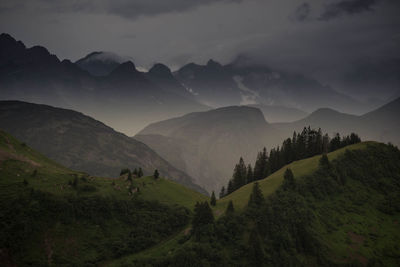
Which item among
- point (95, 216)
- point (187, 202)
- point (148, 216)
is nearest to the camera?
point (95, 216)

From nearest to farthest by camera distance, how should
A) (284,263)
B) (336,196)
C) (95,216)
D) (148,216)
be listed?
(284,263) → (95,216) → (148,216) → (336,196)

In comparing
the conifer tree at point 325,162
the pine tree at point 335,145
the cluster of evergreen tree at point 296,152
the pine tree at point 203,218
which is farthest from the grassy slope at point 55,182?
the pine tree at point 335,145

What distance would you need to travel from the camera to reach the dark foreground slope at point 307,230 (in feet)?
227

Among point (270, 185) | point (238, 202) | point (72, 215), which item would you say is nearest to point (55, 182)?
point (72, 215)

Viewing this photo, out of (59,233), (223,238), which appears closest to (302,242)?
(223,238)

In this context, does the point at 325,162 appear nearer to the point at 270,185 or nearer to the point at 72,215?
the point at 270,185

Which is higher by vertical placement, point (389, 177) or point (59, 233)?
point (389, 177)

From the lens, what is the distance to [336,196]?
307 feet

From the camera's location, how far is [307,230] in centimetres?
7606

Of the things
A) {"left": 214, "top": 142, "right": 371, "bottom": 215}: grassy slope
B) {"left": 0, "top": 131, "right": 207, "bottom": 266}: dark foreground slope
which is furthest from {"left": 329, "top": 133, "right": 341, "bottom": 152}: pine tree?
{"left": 0, "top": 131, "right": 207, "bottom": 266}: dark foreground slope

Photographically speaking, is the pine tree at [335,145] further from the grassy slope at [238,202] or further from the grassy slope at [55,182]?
the grassy slope at [55,182]

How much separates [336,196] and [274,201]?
29225 millimetres

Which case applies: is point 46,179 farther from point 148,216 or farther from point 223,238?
point 223,238

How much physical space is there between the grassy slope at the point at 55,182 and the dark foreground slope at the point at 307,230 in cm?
2500
